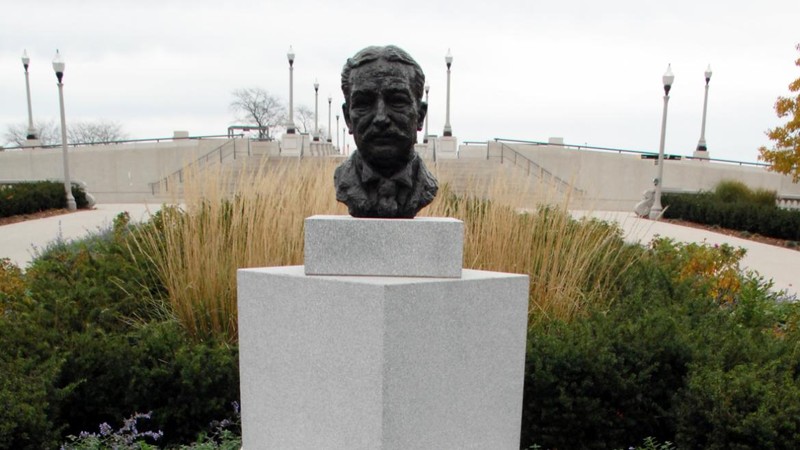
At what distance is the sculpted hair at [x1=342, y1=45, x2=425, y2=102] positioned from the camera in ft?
8.82

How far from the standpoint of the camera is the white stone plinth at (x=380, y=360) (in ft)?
8.13

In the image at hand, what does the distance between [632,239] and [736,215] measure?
7168 mm

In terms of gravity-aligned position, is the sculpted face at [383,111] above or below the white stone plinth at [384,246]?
above

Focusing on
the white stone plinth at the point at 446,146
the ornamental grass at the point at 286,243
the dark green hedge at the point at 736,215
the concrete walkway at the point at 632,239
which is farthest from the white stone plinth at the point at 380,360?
the white stone plinth at the point at 446,146

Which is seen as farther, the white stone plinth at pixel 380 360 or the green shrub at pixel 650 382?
the green shrub at pixel 650 382

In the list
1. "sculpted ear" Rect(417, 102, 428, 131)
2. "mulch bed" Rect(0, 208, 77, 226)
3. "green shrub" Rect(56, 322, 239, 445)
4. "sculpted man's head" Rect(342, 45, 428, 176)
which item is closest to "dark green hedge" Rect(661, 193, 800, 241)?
"sculpted ear" Rect(417, 102, 428, 131)

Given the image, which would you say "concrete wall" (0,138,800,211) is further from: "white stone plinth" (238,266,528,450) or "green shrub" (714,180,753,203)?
"white stone plinth" (238,266,528,450)

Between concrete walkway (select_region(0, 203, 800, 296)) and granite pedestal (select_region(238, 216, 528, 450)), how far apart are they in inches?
178

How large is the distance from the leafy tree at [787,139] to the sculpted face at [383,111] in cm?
1556

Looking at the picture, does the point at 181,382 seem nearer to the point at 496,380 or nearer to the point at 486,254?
the point at 496,380

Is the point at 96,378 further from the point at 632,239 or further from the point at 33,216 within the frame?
the point at 33,216

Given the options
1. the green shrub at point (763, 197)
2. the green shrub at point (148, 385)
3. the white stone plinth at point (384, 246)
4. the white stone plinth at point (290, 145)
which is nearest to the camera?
the white stone plinth at point (384, 246)

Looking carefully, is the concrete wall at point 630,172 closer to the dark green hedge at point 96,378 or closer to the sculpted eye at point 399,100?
the dark green hedge at point 96,378

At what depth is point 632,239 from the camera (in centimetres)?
892
